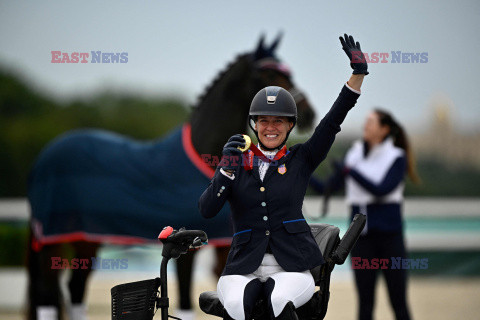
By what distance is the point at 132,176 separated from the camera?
14.6 feet

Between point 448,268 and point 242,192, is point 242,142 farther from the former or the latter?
point 448,268

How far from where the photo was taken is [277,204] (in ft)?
7.95

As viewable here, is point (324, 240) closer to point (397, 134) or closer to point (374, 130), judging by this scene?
point (374, 130)

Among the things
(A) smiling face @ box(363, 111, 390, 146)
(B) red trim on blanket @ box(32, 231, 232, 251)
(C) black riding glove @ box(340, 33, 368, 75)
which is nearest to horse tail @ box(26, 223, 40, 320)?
(B) red trim on blanket @ box(32, 231, 232, 251)

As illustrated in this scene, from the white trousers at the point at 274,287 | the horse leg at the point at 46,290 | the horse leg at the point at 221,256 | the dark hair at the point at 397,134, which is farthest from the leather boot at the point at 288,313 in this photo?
the horse leg at the point at 46,290

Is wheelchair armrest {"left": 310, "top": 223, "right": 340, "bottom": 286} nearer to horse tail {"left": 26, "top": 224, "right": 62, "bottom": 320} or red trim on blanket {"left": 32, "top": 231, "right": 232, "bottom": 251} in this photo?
red trim on blanket {"left": 32, "top": 231, "right": 232, "bottom": 251}

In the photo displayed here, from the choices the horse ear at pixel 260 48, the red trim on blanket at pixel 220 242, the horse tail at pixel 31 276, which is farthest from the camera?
the horse tail at pixel 31 276

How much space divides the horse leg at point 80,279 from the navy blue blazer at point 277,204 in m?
2.61

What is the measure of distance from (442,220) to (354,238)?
11092 millimetres

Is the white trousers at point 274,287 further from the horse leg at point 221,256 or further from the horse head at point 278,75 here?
the horse head at point 278,75

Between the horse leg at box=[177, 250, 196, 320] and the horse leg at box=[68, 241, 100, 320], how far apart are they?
0.89 meters

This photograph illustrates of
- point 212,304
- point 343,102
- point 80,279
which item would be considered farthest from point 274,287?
point 80,279

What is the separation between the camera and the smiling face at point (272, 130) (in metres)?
2.46

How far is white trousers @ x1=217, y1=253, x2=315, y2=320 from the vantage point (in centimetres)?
224
